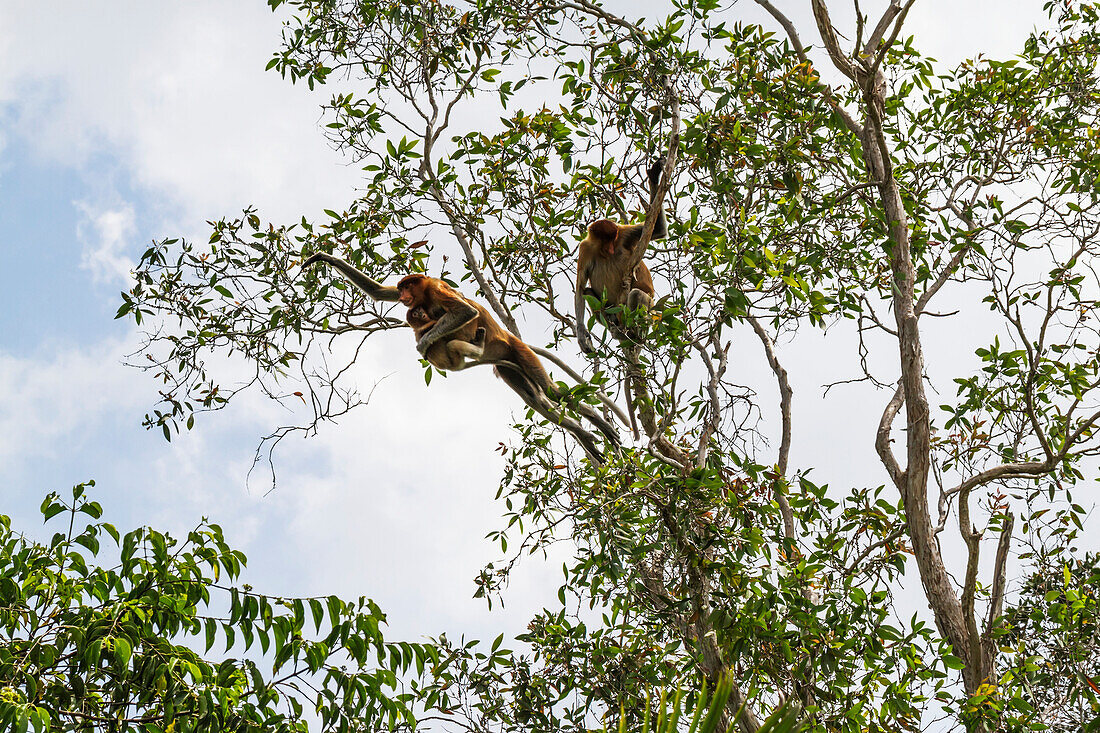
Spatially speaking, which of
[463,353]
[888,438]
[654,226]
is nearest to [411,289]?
[463,353]

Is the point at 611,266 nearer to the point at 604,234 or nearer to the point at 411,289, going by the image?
the point at 604,234

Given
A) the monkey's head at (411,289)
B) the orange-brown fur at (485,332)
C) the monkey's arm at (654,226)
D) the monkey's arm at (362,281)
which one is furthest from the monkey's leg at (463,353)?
the monkey's arm at (654,226)

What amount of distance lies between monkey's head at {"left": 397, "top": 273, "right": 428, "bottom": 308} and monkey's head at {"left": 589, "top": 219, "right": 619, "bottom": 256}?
137 cm

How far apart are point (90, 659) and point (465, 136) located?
4.43m

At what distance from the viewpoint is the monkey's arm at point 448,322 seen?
639 centimetres

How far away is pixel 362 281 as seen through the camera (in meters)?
6.34

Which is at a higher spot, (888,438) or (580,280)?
(580,280)

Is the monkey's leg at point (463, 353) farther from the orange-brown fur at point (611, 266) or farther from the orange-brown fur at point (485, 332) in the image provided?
the orange-brown fur at point (611, 266)

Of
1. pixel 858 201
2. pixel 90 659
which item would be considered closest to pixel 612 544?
pixel 90 659

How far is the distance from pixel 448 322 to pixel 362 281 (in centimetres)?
64

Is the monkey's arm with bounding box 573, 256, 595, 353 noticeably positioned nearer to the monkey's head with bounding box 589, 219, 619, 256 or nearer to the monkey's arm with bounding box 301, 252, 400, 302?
the monkey's head with bounding box 589, 219, 619, 256

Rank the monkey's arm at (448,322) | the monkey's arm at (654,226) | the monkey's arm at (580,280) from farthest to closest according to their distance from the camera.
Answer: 1. the monkey's arm at (580,280)
2. the monkey's arm at (448,322)
3. the monkey's arm at (654,226)

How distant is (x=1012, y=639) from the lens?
6082 millimetres

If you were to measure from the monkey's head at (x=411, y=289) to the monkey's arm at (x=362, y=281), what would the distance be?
7 centimetres
